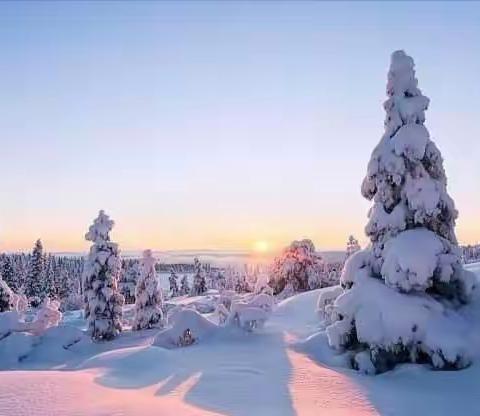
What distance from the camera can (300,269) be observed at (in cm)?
4962

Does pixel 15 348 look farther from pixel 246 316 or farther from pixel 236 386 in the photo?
pixel 236 386

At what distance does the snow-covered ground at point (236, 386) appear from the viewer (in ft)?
28.8

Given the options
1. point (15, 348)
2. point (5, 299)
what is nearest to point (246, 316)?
point (15, 348)

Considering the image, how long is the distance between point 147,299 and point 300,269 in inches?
617

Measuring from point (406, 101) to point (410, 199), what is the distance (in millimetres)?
3076

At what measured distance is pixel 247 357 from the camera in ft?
53.3

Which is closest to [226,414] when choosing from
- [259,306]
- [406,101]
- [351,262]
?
[351,262]

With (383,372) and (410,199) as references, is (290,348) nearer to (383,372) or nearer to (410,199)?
(383,372)

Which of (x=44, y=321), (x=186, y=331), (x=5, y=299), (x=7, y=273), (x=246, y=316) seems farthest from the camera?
(x=7, y=273)

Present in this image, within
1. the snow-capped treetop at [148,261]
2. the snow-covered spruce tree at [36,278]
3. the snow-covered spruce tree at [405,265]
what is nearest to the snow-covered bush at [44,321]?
the snow-capped treetop at [148,261]

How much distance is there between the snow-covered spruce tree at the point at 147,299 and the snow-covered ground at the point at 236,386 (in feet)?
75.6

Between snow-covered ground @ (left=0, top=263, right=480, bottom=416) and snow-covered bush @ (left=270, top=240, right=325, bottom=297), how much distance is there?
100 feet

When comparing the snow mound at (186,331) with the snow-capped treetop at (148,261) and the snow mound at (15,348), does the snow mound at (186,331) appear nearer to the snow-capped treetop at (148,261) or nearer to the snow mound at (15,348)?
the snow mound at (15,348)

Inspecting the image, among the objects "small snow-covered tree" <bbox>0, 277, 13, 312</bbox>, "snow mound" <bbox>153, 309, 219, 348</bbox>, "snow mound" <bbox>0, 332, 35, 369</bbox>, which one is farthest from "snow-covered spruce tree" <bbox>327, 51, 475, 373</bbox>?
"small snow-covered tree" <bbox>0, 277, 13, 312</bbox>
